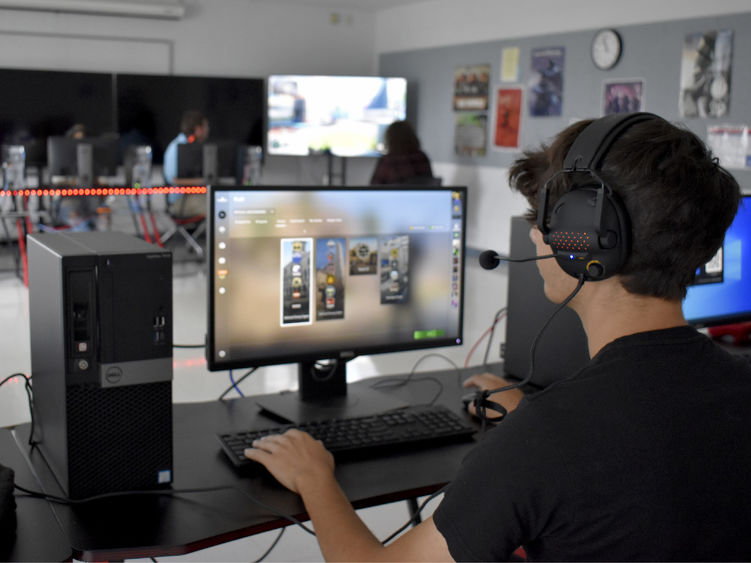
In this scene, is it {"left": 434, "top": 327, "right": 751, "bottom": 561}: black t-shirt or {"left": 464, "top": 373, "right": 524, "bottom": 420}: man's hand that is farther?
{"left": 464, "top": 373, "right": 524, "bottom": 420}: man's hand

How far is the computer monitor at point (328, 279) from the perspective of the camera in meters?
1.55

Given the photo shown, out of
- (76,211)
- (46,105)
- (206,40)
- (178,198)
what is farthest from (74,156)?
(206,40)

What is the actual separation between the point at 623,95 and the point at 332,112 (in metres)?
3.36

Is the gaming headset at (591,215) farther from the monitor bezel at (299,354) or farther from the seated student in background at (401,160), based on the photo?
the seated student in background at (401,160)

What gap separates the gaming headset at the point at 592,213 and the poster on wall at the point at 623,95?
513 centimetres

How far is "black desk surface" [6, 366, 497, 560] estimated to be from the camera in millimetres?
1137

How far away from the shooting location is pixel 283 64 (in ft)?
29.0

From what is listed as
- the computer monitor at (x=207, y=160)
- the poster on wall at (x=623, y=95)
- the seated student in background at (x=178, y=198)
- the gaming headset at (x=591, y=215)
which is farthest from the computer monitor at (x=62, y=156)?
the gaming headset at (x=591, y=215)

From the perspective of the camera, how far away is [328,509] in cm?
117

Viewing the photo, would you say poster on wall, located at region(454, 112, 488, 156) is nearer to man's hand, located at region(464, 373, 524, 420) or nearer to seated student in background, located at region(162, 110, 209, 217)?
seated student in background, located at region(162, 110, 209, 217)

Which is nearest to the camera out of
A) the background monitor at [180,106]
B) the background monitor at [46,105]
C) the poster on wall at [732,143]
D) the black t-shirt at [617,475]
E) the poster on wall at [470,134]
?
the black t-shirt at [617,475]

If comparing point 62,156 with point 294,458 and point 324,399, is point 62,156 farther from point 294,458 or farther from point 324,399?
point 294,458

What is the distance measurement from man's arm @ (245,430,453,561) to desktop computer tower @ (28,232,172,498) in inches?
7.3

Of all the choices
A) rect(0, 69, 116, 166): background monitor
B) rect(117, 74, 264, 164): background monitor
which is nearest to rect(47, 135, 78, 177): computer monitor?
rect(0, 69, 116, 166): background monitor
